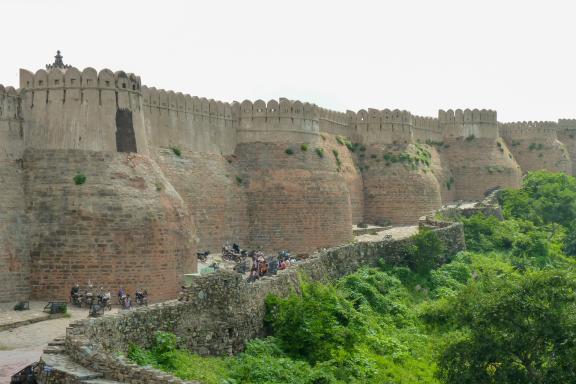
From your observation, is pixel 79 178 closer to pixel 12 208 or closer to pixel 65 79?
pixel 12 208

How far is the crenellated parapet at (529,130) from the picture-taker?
5444cm

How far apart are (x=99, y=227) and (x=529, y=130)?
38.7m

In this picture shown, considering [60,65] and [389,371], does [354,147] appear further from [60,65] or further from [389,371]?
[389,371]

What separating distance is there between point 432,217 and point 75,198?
1793 centimetres

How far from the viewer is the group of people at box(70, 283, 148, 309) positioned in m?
20.3

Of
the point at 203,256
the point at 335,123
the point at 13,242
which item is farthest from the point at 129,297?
the point at 335,123

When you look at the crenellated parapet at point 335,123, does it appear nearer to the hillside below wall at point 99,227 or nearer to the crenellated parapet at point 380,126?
the crenellated parapet at point 380,126

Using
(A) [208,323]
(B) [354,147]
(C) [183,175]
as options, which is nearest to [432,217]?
(B) [354,147]

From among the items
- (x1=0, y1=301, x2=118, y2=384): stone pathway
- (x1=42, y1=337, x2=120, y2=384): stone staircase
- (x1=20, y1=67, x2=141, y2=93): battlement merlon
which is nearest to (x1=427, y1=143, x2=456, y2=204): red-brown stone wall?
(x1=20, y1=67, x2=141, y2=93): battlement merlon

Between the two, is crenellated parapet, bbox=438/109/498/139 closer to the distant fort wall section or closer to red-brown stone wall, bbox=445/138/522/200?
red-brown stone wall, bbox=445/138/522/200

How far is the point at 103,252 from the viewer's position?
21.5m

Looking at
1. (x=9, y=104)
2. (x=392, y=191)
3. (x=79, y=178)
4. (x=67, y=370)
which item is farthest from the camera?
(x=392, y=191)

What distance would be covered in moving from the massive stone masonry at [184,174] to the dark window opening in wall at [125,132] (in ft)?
0.10

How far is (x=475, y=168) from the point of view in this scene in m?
47.9
